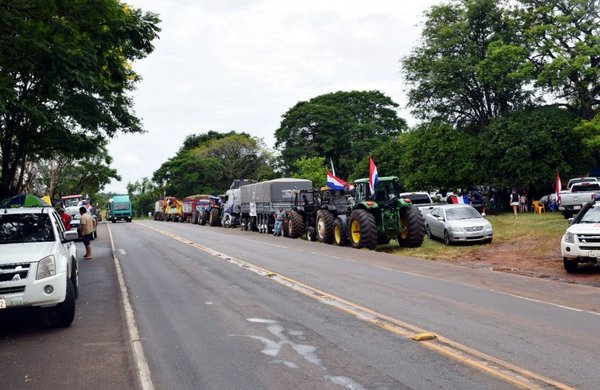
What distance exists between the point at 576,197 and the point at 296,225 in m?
13.1

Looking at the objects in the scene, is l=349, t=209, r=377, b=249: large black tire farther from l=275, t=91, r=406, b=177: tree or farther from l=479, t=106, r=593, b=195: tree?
l=275, t=91, r=406, b=177: tree

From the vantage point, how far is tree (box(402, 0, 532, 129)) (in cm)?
3678

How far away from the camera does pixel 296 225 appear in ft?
92.3

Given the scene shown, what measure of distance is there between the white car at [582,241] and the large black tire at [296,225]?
50.6 ft

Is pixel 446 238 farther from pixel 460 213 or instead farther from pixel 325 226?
pixel 325 226

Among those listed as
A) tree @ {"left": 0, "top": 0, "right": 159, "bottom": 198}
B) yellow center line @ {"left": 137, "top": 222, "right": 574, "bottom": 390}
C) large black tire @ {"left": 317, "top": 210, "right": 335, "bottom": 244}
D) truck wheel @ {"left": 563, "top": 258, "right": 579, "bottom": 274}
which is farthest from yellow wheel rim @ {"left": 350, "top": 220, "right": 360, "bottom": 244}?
tree @ {"left": 0, "top": 0, "right": 159, "bottom": 198}

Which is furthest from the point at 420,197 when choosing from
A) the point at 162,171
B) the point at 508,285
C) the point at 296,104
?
the point at 162,171

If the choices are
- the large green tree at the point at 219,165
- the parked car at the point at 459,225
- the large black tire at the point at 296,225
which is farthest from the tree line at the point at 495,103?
the large green tree at the point at 219,165

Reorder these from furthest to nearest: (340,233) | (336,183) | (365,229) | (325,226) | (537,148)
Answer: (537,148), (336,183), (325,226), (340,233), (365,229)

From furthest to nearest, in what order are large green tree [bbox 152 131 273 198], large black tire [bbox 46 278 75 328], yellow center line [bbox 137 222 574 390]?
large green tree [bbox 152 131 273 198], large black tire [bbox 46 278 75 328], yellow center line [bbox 137 222 574 390]

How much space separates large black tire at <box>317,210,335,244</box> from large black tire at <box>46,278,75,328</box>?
16.3 meters

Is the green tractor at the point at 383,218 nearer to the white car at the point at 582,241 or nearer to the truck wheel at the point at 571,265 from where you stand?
the truck wheel at the point at 571,265

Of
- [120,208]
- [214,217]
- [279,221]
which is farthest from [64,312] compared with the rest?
[120,208]

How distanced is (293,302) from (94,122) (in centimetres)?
1571
